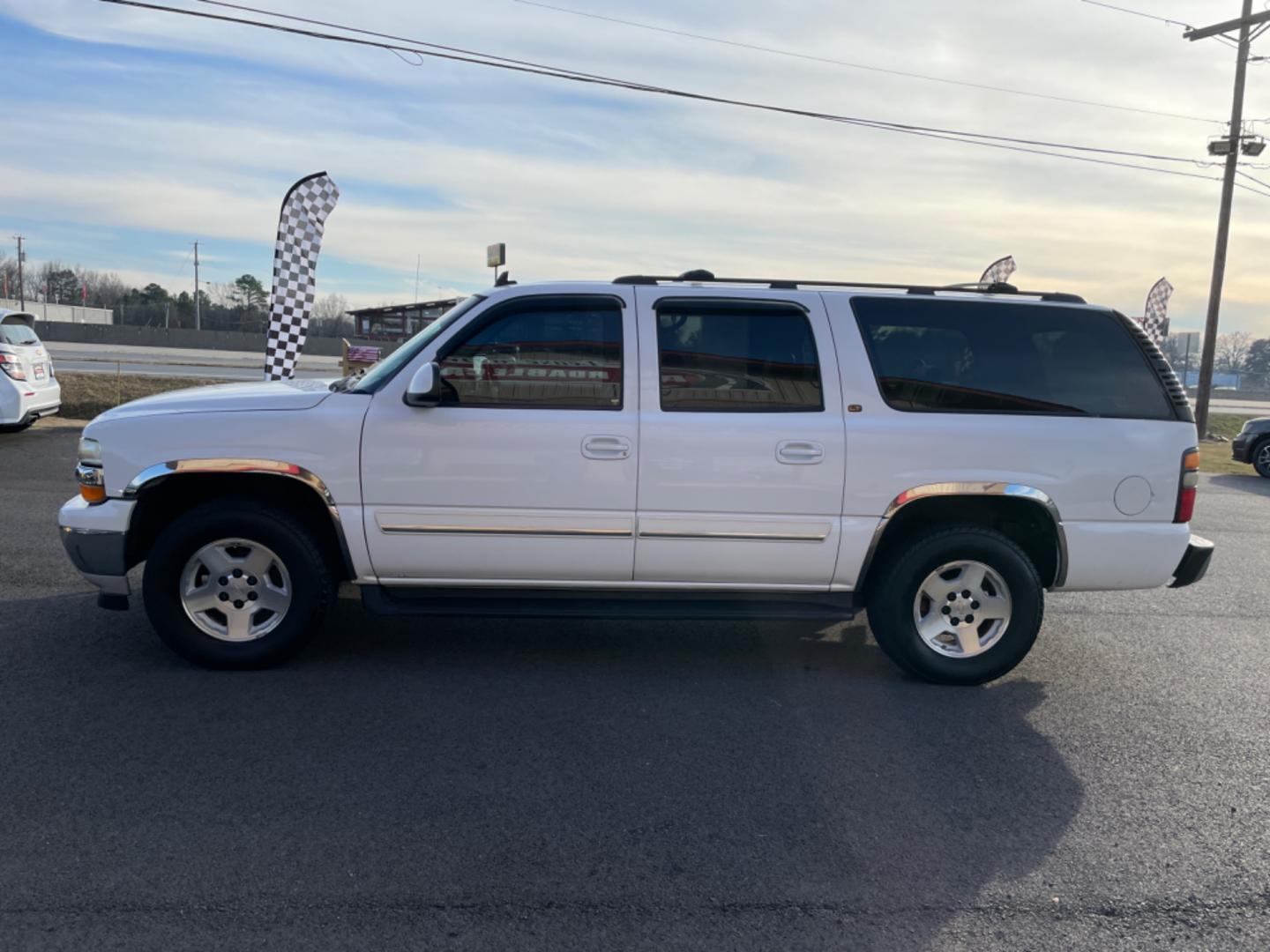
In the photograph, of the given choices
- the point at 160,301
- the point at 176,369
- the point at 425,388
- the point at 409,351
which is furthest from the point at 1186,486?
the point at 160,301

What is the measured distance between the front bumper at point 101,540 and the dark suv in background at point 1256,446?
689 inches

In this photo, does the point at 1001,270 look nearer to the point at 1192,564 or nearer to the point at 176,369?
the point at 1192,564

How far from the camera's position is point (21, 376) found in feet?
41.6

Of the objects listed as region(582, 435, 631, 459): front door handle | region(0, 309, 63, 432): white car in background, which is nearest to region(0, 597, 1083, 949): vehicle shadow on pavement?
region(582, 435, 631, 459): front door handle

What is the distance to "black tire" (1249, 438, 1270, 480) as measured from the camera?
16.6 metres

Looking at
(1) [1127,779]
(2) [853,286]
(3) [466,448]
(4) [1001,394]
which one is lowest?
(1) [1127,779]

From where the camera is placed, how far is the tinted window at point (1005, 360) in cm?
507

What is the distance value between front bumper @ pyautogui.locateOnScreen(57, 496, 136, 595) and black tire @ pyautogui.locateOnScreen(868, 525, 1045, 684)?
150 inches

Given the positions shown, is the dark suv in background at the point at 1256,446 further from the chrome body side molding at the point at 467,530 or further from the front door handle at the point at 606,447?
the chrome body side molding at the point at 467,530

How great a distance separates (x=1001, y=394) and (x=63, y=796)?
4.53m

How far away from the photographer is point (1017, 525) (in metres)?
5.35

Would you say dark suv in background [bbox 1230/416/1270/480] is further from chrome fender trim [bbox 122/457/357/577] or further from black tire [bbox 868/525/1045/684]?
→ chrome fender trim [bbox 122/457/357/577]

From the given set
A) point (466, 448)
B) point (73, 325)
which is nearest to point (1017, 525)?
point (466, 448)

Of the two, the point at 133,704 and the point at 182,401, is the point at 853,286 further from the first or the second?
the point at 133,704
